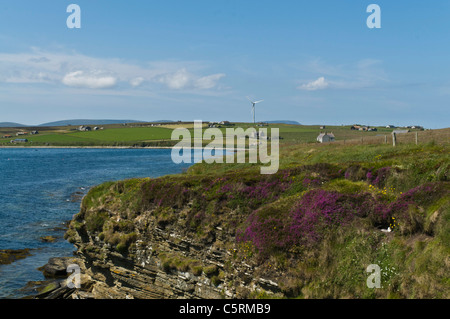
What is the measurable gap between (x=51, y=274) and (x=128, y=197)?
1233 centimetres

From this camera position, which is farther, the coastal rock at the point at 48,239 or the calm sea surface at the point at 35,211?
the coastal rock at the point at 48,239

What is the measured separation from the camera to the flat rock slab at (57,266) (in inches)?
1374

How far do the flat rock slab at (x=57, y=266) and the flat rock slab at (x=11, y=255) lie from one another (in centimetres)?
443

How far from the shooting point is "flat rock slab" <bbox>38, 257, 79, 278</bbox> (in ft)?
115

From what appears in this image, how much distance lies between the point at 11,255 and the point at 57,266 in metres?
7.68

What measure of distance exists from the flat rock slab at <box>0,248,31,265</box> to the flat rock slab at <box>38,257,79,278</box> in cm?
443

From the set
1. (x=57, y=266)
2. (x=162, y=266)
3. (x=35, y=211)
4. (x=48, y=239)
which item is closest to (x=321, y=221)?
(x=162, y=266)

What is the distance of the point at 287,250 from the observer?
18.9 m

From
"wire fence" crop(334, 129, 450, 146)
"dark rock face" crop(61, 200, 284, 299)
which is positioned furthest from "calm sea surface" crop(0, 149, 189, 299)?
"wire fence" crop(334, 129, 450, 146)

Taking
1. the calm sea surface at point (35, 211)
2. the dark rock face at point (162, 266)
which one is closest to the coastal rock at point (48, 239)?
the calm sea surface at point (35, 211)

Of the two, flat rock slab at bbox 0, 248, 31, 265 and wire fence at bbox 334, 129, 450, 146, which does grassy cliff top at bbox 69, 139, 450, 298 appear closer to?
flat rock slab at bbox 0, 248, 31, 265

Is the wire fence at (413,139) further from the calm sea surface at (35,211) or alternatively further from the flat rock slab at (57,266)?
the calm sea surface at (35,211)
